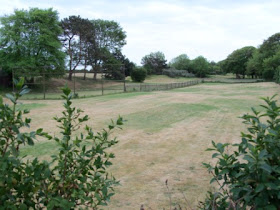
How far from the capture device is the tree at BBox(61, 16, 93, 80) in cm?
4660

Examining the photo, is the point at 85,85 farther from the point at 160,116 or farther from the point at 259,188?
the point at 259,188

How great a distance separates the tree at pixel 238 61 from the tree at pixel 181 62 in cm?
1727

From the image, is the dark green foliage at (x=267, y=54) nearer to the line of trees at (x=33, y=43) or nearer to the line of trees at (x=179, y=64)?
the line of trees at (x=179, y=64)

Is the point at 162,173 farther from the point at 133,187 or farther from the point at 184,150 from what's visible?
the point at 184,150

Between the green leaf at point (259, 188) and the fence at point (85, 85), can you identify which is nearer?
the green leaf at point (259, 188)

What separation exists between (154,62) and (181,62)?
2644 cm

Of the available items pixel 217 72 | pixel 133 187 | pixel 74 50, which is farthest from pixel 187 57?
pixel 133 187

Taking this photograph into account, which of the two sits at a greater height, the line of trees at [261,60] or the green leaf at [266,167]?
the line of trees at [261,60]

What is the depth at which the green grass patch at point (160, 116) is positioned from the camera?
10242 mm

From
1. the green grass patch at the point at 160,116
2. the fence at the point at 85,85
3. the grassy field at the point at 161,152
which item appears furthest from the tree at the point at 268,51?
the grassy field at the point at 161,152

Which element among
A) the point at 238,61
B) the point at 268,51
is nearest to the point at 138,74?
the point at 268,51

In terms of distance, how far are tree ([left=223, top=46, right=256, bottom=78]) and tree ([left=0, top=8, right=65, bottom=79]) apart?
176ft

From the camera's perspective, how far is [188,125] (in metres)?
10.1

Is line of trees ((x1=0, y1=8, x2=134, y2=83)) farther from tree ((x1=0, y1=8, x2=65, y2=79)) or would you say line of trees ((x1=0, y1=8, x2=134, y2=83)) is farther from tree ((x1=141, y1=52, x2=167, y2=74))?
tree ((x1=141, y1=52, x2=167, y2=74))
